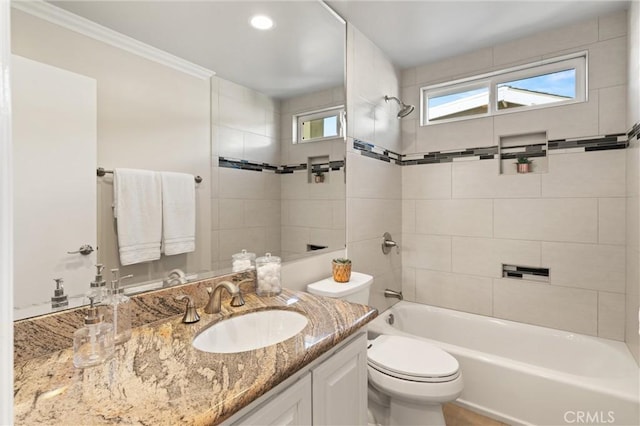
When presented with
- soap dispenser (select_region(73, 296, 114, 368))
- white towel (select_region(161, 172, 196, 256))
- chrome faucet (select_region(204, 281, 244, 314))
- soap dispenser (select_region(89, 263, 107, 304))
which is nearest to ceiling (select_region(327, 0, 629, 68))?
white towel (select_region(161, 172, 196, 256))

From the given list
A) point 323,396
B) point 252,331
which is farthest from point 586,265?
point 252,331

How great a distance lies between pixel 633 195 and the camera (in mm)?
1878

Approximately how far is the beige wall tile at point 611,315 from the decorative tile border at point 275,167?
2022 mm

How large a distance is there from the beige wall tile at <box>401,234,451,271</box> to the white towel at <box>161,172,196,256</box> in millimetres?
2125

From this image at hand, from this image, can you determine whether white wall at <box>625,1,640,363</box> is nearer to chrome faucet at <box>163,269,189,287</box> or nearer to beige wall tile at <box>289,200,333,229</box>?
A: beige wall tile at <box>289,200,333,229</box>

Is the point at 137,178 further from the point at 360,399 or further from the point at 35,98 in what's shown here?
the point at 360,399

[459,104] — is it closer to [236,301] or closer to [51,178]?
[236,301]

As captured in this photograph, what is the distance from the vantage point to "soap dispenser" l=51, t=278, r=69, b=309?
2.97 feet

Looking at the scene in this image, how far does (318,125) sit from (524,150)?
5.42 ft

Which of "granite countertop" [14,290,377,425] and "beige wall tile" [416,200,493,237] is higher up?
"beige wall tile" [416,200,493,237]

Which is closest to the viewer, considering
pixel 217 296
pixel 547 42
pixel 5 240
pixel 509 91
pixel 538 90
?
pixel 5 240

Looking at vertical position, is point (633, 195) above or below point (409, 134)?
below

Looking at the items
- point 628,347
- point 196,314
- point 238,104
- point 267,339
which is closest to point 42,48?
point 238,104

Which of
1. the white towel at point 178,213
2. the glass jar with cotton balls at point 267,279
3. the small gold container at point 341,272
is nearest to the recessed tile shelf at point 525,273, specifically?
the small gold container at point 341,272
